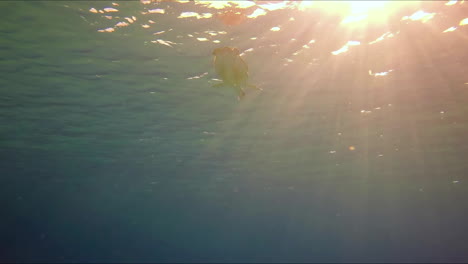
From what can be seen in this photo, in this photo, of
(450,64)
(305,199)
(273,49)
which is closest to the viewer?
(273,49)

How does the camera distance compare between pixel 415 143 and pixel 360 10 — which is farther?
pixel 415 143

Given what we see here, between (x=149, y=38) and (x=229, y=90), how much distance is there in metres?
5.34

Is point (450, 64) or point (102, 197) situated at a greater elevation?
point (450, 64)

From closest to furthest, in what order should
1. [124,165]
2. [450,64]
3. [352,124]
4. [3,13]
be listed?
[3,13]
[450,64]
[352,124]
[124,165]

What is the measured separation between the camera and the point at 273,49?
42.9ft

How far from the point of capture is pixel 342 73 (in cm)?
1500

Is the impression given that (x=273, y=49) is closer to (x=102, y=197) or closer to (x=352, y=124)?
(x=352, y=124)

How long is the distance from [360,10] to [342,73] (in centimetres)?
→ 410

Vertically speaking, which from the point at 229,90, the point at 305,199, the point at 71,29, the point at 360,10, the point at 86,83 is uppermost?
the point at 71,29

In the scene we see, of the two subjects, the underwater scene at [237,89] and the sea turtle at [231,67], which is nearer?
the sea turtle at [231,67]

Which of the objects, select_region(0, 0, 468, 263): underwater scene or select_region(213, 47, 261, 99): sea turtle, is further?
select_region(0, 0, 468, 263): underwater scene

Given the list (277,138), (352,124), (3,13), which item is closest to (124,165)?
(277,138)

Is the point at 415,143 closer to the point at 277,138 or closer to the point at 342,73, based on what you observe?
the point at 277,138

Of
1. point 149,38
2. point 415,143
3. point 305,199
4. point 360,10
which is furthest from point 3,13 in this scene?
point 305,199
